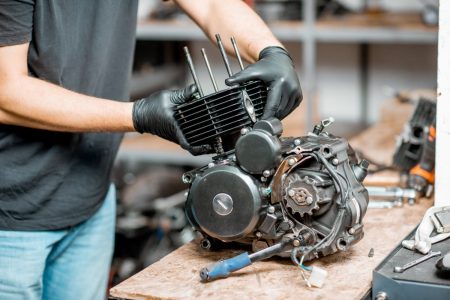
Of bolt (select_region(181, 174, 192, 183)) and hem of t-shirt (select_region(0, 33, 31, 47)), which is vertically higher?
hem of t-shirt (select_region(0, 33, 31, 47))

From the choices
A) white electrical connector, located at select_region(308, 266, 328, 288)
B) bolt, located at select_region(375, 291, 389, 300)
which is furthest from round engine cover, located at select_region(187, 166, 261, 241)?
bolt, located at select_region(375, 291, 389, 300)

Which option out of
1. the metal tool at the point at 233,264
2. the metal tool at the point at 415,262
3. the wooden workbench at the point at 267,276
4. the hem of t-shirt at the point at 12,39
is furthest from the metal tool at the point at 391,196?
the hem of t-shirt at the point at 12,39

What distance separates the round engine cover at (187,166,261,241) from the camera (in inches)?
52.9

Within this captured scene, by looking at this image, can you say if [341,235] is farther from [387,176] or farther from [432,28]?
[432,28]

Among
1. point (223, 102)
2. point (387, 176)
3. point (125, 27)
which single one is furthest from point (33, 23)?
point (387, 176)

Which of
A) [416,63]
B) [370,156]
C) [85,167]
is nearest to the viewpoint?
[85,167]

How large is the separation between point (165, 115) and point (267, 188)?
225mm

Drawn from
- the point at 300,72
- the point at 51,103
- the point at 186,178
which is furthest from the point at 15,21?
the point at 300,72

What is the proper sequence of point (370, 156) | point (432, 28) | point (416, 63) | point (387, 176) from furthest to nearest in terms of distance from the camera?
point (416, 63) → point (432, 28) → point (370, 156) → point (387, 176)

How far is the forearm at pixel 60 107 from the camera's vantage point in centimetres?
150

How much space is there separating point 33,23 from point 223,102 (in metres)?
0.46

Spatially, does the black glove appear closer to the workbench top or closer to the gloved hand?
the gloved hand

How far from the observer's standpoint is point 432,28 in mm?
2775

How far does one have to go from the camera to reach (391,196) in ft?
5.82
